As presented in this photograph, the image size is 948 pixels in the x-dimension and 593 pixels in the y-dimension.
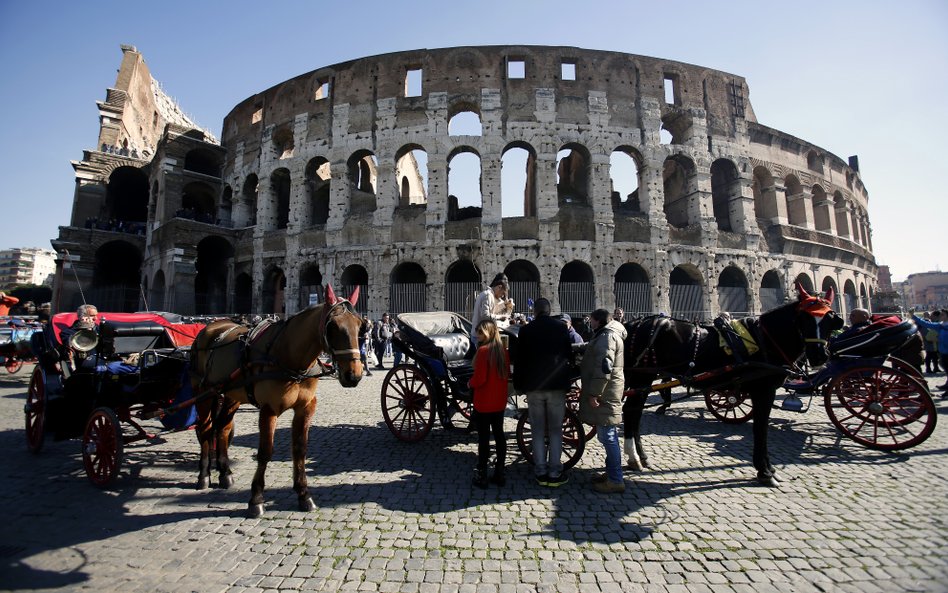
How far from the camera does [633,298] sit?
16.2 metres

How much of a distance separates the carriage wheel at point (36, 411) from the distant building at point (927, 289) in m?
108

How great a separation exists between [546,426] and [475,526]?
1215 millimetres

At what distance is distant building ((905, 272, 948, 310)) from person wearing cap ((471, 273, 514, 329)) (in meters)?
Answer: 104

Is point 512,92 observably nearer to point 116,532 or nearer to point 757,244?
point 757,244

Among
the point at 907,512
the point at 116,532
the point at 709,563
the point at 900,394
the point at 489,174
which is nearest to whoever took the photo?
the point at 709,563

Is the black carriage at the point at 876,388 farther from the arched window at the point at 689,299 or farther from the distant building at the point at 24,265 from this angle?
the distant building at the point at 24,265

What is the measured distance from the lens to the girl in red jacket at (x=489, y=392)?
378 centimetres

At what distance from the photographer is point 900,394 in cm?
483

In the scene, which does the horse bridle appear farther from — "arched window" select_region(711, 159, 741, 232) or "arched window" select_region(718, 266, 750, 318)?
"arched window" select_region(711, 159, 741, 232)

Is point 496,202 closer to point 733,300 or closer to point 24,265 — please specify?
point 733,300

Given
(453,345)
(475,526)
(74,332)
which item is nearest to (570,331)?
(453,345)

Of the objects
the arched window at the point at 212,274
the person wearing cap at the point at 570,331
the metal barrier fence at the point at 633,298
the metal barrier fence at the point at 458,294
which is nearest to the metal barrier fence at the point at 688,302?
the metal barrier fence at the point at 633,298

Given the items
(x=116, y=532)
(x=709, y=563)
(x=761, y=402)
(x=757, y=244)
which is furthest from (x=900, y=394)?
(x=757, y=244)

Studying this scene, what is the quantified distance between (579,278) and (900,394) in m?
13.6
